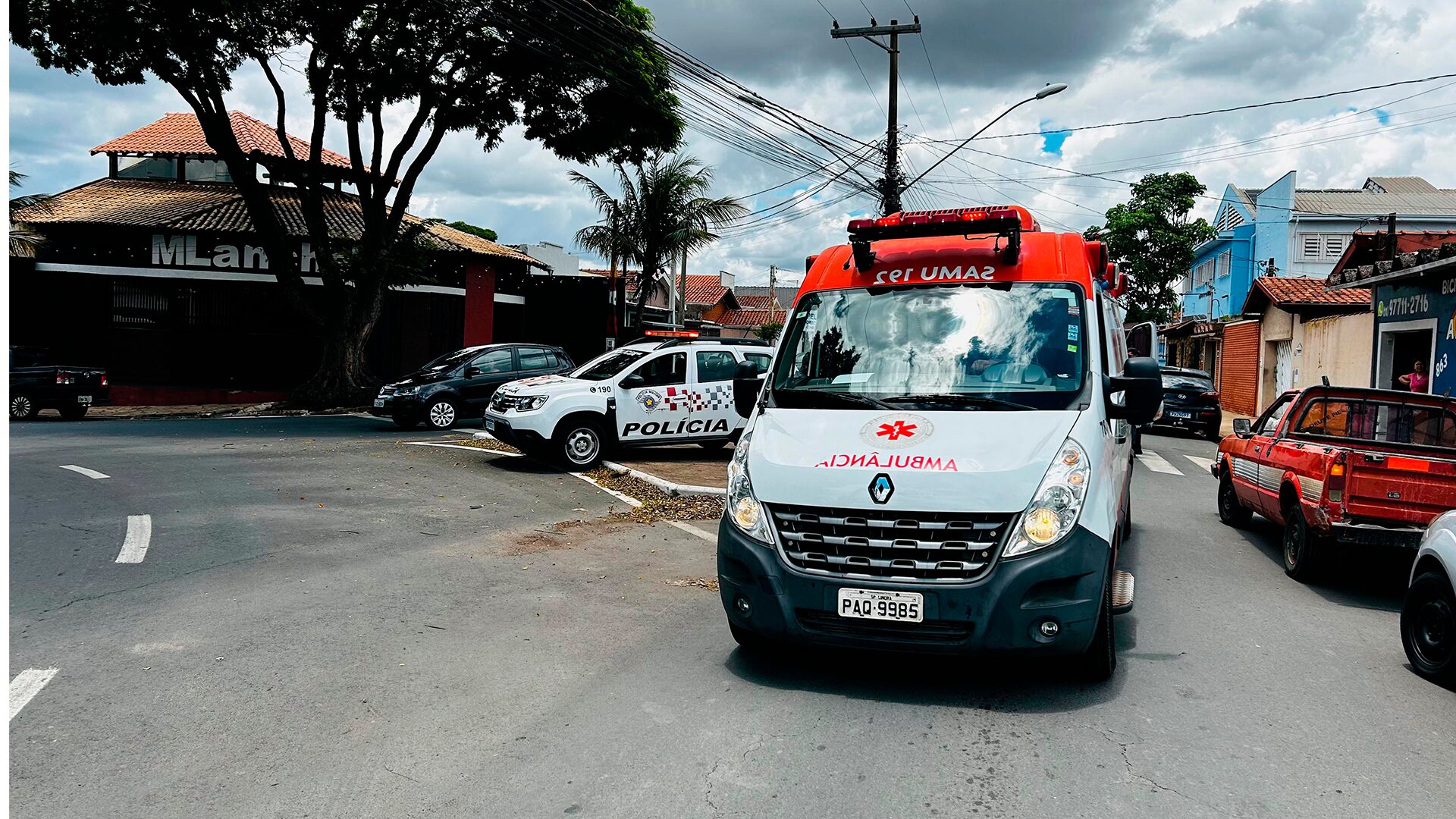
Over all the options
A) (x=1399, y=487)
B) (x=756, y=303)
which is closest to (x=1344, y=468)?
(x=1399, y=487)

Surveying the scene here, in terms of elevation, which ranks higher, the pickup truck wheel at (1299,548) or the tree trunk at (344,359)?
the tree trunk at (344,359)

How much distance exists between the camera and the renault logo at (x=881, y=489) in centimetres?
481

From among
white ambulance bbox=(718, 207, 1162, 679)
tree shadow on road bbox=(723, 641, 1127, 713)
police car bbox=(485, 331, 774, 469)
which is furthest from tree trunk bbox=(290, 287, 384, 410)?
tree shadow on road bbox=(723, 641, 1127, 713)

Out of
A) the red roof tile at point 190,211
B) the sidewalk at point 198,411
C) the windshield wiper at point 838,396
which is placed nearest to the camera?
the windshield wiper at point 838,396

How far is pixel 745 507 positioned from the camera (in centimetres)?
516

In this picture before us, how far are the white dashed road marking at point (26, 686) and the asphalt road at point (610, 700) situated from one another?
0.10 m

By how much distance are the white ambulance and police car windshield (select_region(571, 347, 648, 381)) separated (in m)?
7.96

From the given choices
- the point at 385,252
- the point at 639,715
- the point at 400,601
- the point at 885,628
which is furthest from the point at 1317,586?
the point at 385,252

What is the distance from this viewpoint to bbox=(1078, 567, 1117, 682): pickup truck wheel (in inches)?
197

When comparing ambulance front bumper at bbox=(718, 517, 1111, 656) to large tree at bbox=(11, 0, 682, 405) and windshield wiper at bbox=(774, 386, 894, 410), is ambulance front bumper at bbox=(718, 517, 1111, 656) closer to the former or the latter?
windshield wiper at bbox=(774, 386, 894, 410)

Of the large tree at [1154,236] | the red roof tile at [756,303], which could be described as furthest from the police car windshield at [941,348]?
the red roof tile at [756,303]

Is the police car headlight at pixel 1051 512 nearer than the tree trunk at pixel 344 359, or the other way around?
the police car headlight at pixel 1051 512

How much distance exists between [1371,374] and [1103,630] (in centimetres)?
1954

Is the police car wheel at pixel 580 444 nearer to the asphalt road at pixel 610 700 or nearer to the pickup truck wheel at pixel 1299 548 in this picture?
the asphalt road at pixel 610 700
